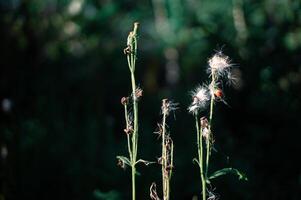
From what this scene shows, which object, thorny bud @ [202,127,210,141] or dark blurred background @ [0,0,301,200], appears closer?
thorny bud @ [202,127,210,141]

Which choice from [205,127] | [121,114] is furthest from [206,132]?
[121,114]

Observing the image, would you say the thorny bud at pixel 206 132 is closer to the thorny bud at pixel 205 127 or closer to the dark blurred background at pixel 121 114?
the thorny bud at pixel 205 127

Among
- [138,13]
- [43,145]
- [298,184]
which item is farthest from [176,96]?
[298,184]

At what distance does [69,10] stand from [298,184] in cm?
267

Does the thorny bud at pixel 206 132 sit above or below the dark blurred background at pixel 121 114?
below

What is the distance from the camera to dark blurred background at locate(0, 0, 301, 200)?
2463 mm

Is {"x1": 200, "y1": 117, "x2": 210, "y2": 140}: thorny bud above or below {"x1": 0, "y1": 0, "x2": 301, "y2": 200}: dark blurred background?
below

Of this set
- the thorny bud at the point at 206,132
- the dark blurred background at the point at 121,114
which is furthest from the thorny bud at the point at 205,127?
the dark blurred background at the point at 121,114

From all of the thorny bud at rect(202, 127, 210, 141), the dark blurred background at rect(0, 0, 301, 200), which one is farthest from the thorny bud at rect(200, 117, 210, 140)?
the dark blurred background at rect(0, 0, 301, 200)

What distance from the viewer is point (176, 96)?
16.8ft

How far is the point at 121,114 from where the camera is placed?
179 inches

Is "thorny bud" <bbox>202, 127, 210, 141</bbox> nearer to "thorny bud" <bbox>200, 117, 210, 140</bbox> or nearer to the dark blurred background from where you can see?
"thorny bud" <bbox>200, 117, 210, 140</bbox>

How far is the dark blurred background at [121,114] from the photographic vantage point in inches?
97.0

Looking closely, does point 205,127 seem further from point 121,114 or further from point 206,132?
point 121,114
